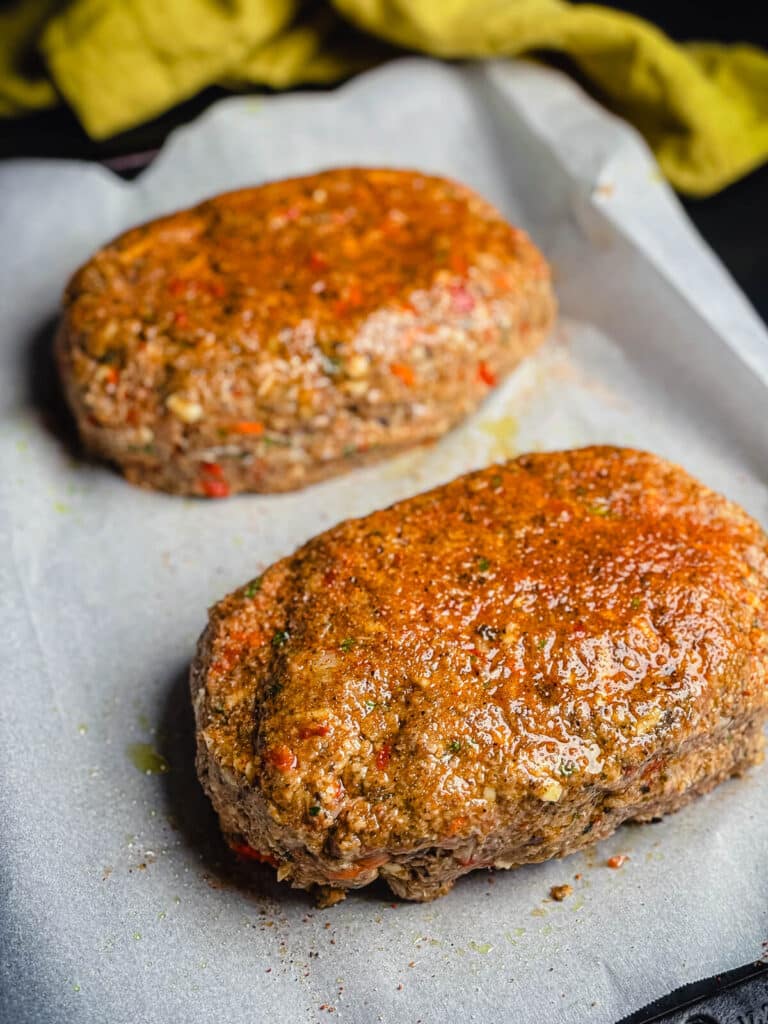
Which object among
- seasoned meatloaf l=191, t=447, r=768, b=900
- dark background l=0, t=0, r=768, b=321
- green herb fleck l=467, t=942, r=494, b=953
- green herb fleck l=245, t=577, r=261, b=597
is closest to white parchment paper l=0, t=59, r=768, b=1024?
green herb fleck l=467, t=942, r=494, b=953

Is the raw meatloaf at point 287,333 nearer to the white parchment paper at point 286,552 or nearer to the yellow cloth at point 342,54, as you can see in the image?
the white parchment paper at point 286,552

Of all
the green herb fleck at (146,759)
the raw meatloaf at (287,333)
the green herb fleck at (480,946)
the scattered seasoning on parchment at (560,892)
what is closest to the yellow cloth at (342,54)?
the raw meatloaf at (287,333)

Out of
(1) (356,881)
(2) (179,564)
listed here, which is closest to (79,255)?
(2) (179,564)

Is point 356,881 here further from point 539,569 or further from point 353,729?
point 539,569

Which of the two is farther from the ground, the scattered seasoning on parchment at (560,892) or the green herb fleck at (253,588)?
the green herb fleck at (253,588)

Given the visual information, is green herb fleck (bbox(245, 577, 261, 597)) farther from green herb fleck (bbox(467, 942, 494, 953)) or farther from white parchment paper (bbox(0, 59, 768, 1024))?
green herb fleck (bbox(467, 942, 494, 953))

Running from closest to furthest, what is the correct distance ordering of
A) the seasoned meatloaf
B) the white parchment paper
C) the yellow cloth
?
the seasoned meatloaf
the white parchment paper
the yellow cloth

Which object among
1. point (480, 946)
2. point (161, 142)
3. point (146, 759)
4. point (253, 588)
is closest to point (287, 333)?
point (253, 588)
